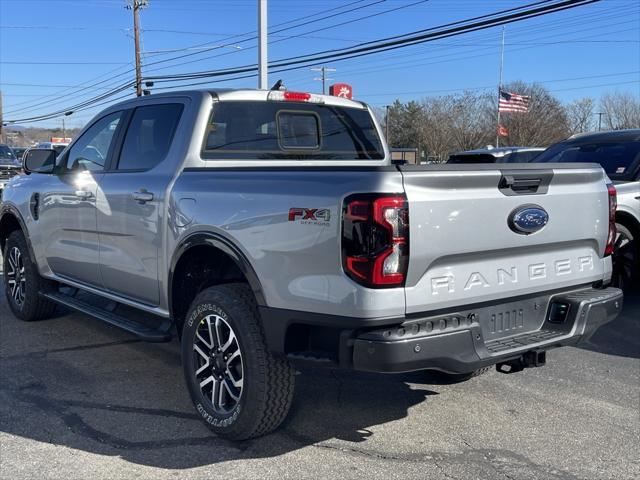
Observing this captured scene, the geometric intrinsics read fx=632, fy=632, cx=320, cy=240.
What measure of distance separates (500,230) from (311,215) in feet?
3.22

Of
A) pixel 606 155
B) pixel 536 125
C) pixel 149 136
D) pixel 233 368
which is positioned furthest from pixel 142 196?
pixel 536 125

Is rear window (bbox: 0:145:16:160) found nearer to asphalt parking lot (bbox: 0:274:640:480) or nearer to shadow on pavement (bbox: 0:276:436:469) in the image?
shadow on pavement (bbox: 0:276:436:469)

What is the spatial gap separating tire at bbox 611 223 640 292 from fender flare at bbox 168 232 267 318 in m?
4.68

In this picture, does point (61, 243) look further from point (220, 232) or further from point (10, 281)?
point (220, 232)

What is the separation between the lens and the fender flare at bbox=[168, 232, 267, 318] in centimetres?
329

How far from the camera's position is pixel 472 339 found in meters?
3.08

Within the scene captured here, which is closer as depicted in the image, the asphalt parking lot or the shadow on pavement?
the asphalt parking lot

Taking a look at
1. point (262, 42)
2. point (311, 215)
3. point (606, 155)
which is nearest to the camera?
point (311, 215)

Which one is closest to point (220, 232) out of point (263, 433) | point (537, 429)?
point (263, 433)

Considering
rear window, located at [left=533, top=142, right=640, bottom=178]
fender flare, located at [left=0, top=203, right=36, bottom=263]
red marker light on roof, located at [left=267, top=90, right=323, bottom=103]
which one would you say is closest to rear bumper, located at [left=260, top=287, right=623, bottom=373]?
red marker light on roof, located at [left=267, top=90, right=323, bottom=103]

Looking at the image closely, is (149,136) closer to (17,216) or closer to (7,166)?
(17,216)

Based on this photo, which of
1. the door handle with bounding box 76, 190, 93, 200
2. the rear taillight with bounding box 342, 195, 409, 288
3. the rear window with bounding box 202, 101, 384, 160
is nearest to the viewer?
the rear taillight with bounding box 342, 195, 409, 288

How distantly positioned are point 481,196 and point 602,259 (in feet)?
3.92

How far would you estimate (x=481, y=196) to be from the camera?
10.3ft
